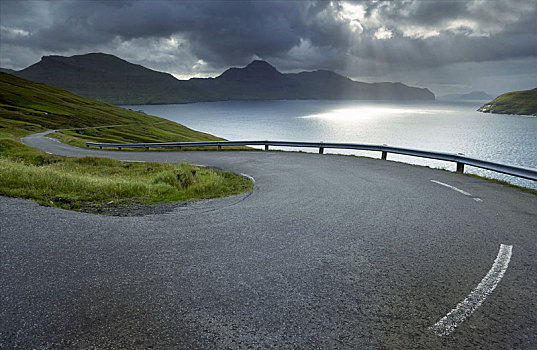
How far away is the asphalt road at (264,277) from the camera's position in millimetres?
3004

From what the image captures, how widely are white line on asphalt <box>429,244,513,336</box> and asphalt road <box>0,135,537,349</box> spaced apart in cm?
5

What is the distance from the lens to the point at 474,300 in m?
3.65

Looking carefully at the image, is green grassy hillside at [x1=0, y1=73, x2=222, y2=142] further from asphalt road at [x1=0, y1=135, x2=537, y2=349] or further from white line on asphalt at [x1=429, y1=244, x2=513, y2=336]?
white line on asphalt at [x1=429, y1=244, x2=513, y2=336]

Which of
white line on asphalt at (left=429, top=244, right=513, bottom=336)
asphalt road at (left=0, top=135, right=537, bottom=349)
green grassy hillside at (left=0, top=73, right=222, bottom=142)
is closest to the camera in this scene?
asphalt road at (left=0, top=135, right=537, bottom=349)

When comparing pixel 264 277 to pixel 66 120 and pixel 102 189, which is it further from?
pixel 66 120

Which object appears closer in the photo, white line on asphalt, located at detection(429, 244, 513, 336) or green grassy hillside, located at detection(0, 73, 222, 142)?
white line on asphalt, located at detection(429, 244, 513, 336)

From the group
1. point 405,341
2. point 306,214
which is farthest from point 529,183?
point 405,341

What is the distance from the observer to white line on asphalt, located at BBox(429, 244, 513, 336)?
317cm

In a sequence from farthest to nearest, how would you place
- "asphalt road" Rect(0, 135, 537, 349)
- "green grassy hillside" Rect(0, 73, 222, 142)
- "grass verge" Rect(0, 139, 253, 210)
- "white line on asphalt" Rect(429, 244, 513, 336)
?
1. "green grassy hillside" Rect(0, 73, 222, 142)
2. "grass verge" Rect(0, 139, 253, 210)
3. "white line on asphalt" Rect(429, 244, 513, 336)
4. "asphalt road" Rect(0, 135, 537, 349)

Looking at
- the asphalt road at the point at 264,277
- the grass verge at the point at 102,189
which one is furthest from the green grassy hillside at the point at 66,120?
the asphalt road at the point at 264,277

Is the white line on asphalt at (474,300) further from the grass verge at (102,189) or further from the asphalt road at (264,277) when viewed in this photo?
the grass verge at (102,189)

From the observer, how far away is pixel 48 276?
12.9ft

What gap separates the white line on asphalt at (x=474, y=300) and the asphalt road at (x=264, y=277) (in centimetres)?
5

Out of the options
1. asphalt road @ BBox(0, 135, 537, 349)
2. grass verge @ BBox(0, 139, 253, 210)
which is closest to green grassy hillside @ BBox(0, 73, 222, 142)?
grass verge @ BBox(0, 139, 253, 210)
